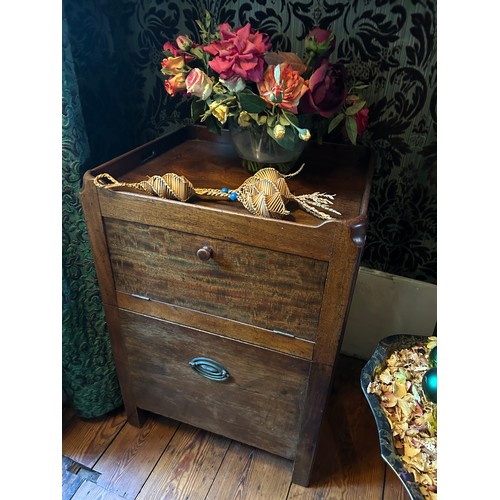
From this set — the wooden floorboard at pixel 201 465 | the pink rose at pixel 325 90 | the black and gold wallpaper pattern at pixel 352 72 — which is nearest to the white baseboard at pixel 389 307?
the black and gold wallpaper pattern at pixel 352 72

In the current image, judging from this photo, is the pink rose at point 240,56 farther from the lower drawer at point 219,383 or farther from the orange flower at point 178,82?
the lower drawer at point 219,383

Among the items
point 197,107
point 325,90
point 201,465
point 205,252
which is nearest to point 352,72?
point 325,90

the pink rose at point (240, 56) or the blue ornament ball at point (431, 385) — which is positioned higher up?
the pink rose at point (240, 56)

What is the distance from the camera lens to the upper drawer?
0.75 metres

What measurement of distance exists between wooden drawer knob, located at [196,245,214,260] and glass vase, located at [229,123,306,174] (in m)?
0.26

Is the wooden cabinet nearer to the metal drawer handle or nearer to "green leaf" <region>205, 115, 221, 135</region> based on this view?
the metal drawer handle

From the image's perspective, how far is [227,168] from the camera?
0.96 m

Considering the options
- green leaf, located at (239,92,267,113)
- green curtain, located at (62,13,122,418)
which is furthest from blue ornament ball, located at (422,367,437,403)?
green curtain, located at (62,13,122,418)

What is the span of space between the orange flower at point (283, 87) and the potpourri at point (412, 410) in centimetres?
54

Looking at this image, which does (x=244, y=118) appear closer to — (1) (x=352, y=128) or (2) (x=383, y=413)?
(1) (x=352, y=128)

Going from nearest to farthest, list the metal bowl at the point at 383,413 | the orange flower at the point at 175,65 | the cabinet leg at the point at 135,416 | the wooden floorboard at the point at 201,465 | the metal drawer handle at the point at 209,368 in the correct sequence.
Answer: the metal bowl at the point at 383,413
the orange flower at the point at 175,65
the metal drawer handle at the point at 209,368
the wooden floorboard at the point at 201,465
the cabinet leg at the point at 135,416

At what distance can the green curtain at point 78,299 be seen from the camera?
86 centimetres

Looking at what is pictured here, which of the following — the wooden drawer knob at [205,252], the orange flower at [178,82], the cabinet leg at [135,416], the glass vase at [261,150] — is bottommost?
the cabinet leg at [135,416]

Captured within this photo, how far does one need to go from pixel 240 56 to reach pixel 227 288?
0.45 meters
